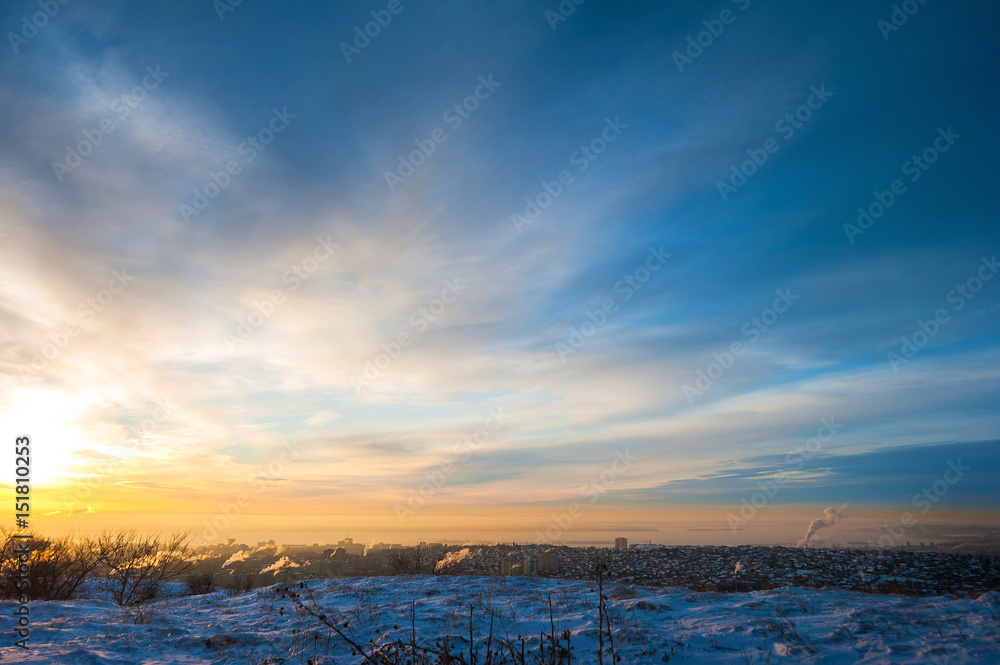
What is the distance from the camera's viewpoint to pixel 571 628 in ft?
35.6

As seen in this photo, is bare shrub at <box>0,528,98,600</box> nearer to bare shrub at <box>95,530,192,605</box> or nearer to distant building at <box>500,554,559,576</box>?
bare shrub at <box>95,530,192,605</box>

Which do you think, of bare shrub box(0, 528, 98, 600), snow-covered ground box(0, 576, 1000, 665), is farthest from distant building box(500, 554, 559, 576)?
bare shrub box(0, 528, 98, 600)

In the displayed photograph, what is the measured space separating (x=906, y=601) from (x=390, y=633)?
12421 mm

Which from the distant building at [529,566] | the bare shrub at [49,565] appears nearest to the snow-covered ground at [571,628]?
the bare shrub at [49,565]

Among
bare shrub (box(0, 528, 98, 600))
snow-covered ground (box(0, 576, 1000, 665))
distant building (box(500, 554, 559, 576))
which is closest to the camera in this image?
snow-covered ground (box(0, 576, 1000, 665))

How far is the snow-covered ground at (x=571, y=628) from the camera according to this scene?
346 inches

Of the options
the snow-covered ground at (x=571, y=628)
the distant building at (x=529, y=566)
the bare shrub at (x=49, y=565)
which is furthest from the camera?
the distant building at (x=529, y=566)

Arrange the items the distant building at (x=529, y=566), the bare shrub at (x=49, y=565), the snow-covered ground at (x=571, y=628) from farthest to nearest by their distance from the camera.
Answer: the distant building at (x=529, y=566) → the bare shrub at (x=49, y=565) → the snow-covered ground at (x=571, y=628)

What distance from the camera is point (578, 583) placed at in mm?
18734

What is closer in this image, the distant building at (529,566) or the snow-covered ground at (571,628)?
the snow-covered ground at (571,628)

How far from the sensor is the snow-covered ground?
8797 millimetres

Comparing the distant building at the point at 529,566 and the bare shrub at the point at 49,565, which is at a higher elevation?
the bare shrub at the point at 49,565

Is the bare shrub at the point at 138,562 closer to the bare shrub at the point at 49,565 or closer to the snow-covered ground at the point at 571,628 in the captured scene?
the bare shrub at the point at 49,565

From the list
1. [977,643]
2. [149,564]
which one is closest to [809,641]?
[977,643]
